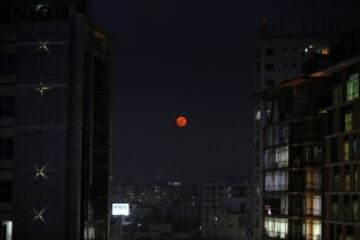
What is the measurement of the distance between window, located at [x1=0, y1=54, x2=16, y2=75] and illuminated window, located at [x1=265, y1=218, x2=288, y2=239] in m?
34.1

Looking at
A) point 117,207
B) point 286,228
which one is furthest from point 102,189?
point 117,207

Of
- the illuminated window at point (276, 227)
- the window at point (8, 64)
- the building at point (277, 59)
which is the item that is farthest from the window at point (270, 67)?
the window at point (8, 64)

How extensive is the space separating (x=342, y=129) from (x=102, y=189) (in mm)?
24976

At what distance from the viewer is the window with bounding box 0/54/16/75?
261 feet

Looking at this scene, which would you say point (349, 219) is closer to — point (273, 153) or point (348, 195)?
point (348, 195)

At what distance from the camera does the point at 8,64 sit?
261ft

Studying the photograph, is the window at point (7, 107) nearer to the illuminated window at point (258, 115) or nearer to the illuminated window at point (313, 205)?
the illuminated window at point (313, 205)

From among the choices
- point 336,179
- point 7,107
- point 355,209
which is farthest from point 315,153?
point 7,107

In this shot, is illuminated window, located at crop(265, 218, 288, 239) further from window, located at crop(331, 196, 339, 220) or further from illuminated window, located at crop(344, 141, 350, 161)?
illuminated window, located at crop(344, 141, 350, 161)

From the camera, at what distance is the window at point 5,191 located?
255ft

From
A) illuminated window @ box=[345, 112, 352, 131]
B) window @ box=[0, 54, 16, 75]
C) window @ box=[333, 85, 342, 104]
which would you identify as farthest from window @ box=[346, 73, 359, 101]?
window @ box=[0, 54, 16, 75]

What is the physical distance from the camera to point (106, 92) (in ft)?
281

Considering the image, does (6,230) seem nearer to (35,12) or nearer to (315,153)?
(35,12)

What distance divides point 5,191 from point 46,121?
761cm
